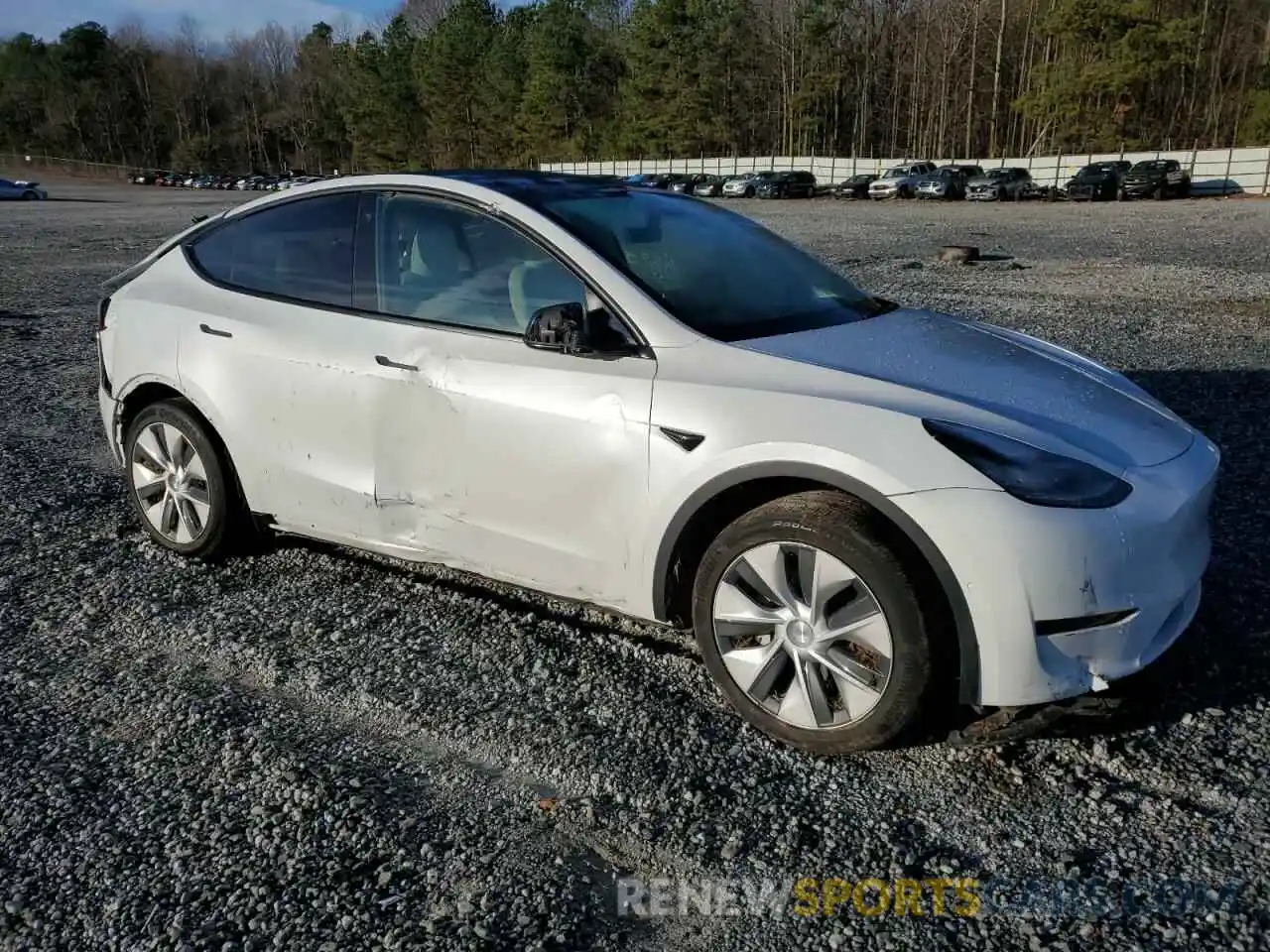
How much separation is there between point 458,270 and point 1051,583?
7.27 ft

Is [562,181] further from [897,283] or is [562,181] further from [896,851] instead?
[897,283]

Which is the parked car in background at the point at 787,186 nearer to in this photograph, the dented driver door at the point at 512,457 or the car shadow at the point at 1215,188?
the car shadow at the point at 1215,188

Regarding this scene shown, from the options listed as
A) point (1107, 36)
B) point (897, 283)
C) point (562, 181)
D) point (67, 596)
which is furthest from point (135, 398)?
point (1107, 36)

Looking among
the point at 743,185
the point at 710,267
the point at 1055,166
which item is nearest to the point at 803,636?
the point at 710,267

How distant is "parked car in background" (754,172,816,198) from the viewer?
47625mm

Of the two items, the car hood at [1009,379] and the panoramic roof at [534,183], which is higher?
the panoramic roof at [534,183]

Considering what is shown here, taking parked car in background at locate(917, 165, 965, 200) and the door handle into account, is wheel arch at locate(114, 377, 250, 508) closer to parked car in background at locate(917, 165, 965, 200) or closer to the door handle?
the door handle

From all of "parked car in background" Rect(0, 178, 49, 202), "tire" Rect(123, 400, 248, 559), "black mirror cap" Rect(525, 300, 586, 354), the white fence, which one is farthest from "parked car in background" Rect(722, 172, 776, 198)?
"black mirror cap" Rect(525, 300, 586, 354)

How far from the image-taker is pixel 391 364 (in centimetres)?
348

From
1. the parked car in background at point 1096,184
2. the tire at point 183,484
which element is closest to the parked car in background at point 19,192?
the parked car in background at point 1096,184

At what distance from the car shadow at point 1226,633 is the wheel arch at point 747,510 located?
47cm

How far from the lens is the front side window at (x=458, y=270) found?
333 cm

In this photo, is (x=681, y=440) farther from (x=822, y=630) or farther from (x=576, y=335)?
(x=822, y=630)

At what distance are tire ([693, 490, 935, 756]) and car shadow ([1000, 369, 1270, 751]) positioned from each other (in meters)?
0.50
